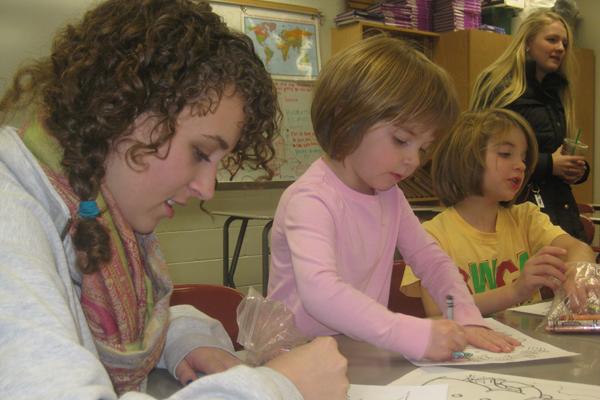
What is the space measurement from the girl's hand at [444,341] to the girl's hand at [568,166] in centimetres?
133

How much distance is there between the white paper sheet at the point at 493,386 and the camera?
759 mm

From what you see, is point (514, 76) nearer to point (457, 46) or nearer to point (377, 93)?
point (377, 93)

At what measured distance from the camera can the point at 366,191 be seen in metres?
1.33

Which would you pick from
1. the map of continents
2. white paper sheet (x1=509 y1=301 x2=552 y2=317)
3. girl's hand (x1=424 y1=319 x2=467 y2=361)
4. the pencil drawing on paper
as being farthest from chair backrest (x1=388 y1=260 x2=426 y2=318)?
the map of continents

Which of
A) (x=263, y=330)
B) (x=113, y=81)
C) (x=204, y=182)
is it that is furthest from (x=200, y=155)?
(x=263, y=330)

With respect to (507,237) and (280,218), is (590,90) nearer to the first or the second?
(507,237)

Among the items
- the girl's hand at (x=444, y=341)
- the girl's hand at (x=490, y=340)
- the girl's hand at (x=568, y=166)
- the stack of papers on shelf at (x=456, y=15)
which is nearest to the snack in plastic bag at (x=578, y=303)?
the girl's hand at (x=490, y=340)

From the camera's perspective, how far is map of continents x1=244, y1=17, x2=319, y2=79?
371 cm

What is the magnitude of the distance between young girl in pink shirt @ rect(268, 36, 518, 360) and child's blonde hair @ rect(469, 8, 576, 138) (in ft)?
2.84

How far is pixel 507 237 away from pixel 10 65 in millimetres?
2660

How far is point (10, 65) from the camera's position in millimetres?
3037

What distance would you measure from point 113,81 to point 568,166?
180 cm

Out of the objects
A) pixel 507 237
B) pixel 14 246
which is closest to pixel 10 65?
pixel 507 237

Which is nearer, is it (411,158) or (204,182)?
(204,182)
